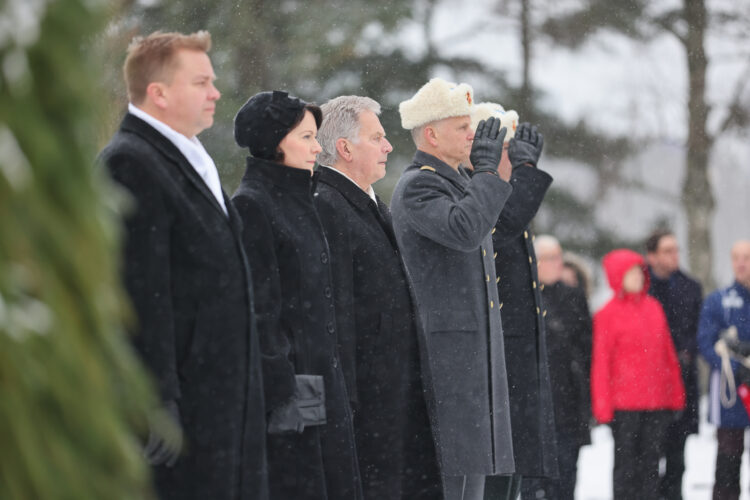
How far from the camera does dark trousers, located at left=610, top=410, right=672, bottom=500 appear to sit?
25.7 feet

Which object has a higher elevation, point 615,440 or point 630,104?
point 630,104

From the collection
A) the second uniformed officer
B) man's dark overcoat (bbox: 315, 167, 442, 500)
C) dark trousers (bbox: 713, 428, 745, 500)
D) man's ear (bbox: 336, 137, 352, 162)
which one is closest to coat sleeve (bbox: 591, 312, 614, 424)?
dark trousers (bbox: 713, 428, 745, 500)

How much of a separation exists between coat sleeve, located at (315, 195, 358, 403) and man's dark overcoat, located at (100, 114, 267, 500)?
94 cm

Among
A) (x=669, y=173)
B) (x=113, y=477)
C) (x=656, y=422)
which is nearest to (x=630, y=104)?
(x=669, y=173)

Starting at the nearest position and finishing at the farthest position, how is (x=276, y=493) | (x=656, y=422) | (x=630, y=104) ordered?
(x=276, y=493) → (x=656, y=422) → (x=630, y=104)

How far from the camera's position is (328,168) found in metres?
4.86

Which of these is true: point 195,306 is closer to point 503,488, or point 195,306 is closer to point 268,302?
point 268,302

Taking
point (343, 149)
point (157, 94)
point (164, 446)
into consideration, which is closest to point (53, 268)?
point (164, 446)

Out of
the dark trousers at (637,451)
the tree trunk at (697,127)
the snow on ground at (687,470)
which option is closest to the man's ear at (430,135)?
the dark trousers at (637,451)

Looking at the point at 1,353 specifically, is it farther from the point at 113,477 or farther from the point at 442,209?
the point at 442,209

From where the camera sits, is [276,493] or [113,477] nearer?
[113,477]

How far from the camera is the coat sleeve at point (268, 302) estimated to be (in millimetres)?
3770

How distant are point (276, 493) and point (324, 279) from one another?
71 cm

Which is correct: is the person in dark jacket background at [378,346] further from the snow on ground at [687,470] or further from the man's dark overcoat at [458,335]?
the snow on ground at [687,470]
